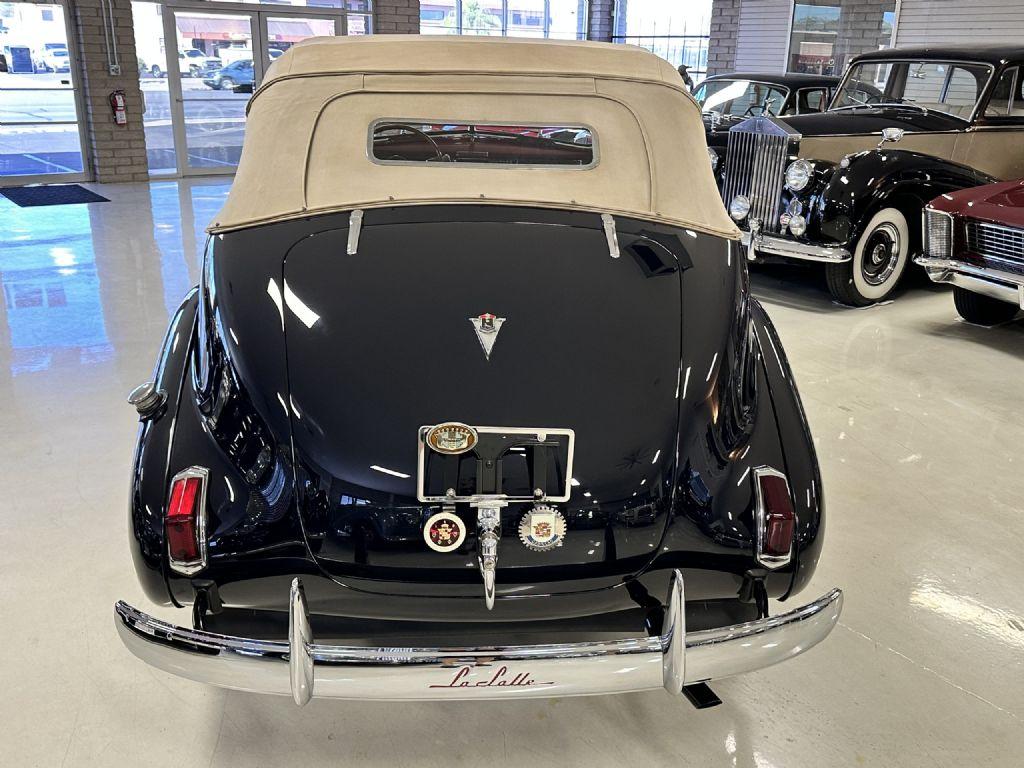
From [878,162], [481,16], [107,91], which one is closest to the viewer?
[878,162]

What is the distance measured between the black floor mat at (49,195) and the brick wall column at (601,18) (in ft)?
36.7

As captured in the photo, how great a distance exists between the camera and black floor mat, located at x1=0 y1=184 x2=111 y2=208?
10000 millimetres

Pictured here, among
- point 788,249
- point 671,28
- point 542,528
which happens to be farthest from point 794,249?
point 671,28

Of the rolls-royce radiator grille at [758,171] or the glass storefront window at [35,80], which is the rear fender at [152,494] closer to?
the rolls-royce radiator grille at [758,171]

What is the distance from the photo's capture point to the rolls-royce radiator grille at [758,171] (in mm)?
6391

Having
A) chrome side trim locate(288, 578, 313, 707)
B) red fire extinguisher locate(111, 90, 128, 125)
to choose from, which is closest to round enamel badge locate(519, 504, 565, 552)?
chrome side trim locate(288, 578, 313, 707)

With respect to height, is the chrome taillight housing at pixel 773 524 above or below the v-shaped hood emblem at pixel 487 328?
below

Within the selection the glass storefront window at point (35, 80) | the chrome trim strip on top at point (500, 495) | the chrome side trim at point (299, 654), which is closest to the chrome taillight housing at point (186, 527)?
the chrome side trim at point (299, 654)

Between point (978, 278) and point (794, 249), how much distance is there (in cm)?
124

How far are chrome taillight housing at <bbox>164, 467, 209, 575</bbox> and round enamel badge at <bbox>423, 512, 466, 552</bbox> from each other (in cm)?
49

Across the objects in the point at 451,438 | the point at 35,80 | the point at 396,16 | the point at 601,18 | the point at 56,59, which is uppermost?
the point at 601,18

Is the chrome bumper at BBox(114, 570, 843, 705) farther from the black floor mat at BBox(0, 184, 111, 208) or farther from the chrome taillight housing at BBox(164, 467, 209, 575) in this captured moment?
the black floor mat at BBox(0, 184, 111, 208)

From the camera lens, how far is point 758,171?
6594 mm

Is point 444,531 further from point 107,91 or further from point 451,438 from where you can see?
point 107,91
